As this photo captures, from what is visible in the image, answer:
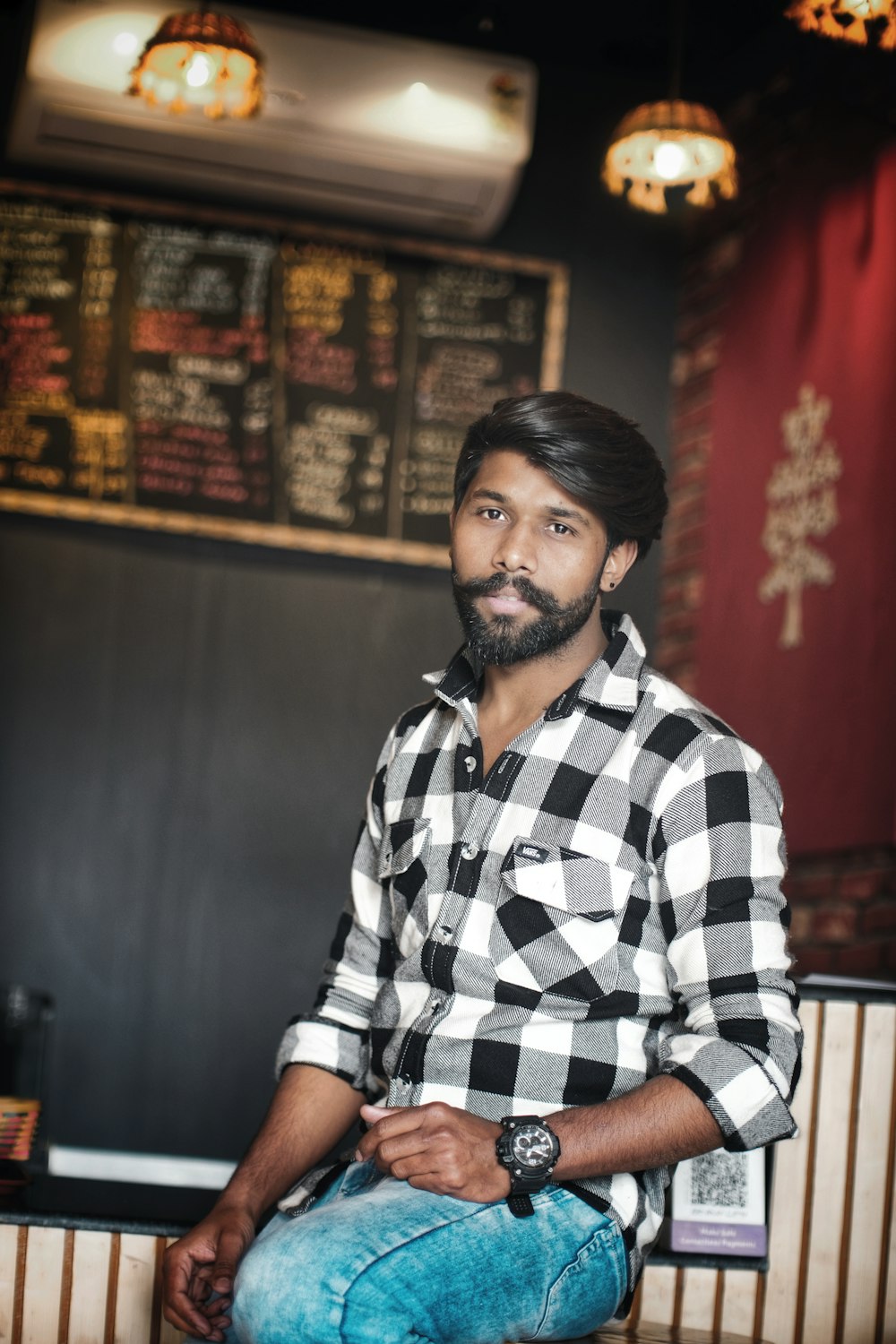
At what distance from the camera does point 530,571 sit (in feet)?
5.51

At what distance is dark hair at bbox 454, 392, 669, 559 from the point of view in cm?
167

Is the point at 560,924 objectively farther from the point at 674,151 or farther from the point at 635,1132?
the point at 674,151

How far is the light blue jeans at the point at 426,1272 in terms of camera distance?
130 cm

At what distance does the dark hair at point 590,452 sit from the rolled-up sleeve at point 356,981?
407 mm

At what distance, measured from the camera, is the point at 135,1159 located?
140 inches

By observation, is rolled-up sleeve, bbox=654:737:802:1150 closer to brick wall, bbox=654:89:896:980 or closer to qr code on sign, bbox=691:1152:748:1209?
qr code on sign, bbox=691:1152:748:1209

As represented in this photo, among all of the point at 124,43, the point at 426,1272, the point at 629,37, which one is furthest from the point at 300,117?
the point at 426,1272

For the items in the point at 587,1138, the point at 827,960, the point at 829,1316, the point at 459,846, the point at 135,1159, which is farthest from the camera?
the point at 135,1159

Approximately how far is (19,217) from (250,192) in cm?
58

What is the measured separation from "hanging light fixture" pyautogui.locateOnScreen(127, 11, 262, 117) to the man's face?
1.57 meters

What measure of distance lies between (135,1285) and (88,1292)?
2.3 inches

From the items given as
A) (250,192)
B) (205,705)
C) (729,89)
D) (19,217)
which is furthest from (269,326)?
(729,89)

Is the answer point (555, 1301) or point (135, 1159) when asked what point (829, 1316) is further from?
point (135, 1159)

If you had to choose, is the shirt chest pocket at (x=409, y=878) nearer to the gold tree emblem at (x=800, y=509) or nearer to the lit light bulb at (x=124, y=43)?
the gold tree emblem at (x=800, y=509)
